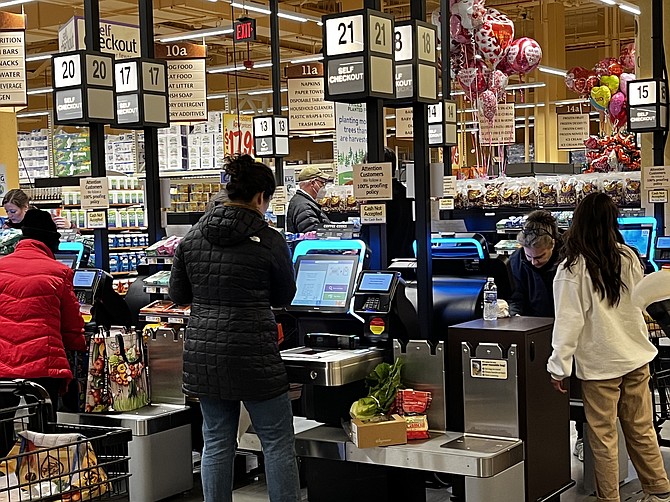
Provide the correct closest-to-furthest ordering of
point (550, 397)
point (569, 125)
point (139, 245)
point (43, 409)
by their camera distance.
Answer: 1. point (43, 409)
2. point (550, 397)
3. point (139, 245)
4. point (569, 125)

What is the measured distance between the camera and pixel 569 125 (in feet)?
58.0

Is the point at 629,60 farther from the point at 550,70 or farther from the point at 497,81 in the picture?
the point at 550,70

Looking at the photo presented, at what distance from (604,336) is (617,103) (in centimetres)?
793

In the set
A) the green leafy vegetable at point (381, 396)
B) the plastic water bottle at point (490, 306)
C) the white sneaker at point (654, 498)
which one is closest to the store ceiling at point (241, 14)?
the plastic water bottle at point (490, 306)

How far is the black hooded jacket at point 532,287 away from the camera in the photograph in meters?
5.52

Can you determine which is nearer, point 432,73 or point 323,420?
point 323,420

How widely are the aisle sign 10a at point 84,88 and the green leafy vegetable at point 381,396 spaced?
2675mm

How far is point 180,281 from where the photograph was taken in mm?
4449

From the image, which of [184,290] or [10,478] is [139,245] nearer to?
[184,290]

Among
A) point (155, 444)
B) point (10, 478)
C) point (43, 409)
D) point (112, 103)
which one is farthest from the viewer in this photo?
point (112, 103)

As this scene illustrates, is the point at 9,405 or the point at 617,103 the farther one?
the point at 617,103

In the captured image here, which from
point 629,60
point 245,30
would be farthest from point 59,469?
point 629,60

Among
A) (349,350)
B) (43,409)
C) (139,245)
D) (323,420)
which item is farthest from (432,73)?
(139,245)

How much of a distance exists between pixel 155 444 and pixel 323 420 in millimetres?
936
